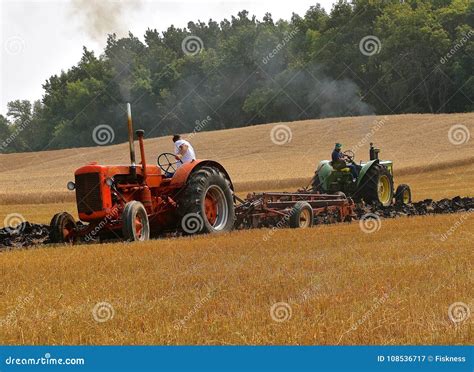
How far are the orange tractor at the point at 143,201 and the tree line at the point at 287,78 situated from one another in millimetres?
51405

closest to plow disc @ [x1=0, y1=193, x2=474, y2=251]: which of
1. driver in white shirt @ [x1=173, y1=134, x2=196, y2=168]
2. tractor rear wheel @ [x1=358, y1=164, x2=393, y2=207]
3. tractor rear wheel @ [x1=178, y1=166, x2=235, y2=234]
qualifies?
→ tractor rear wheel @ [x1=178, y1=166, x2=235, y2=234]

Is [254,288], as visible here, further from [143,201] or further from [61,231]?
[61,231]

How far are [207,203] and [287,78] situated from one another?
67.0 metres

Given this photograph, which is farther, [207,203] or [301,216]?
[301,216]

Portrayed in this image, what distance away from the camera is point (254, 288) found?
7.20 meters

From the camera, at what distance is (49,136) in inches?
3622

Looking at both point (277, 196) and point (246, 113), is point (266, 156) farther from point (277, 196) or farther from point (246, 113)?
point (246, 113)

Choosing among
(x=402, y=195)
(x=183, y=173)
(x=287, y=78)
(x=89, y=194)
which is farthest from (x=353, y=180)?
(x=287, y=78)

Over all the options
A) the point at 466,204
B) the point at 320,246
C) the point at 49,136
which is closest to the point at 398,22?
the point at 49,136

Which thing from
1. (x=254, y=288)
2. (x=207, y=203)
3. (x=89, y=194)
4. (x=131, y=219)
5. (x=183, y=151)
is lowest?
(x=254, y=288)

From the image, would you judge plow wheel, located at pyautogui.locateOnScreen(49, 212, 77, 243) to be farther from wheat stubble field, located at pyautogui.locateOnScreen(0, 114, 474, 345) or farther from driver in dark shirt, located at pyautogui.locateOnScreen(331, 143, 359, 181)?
driver in dark shirt, located at pyautogui.locateOnScreen(331, 143, 359, 181)

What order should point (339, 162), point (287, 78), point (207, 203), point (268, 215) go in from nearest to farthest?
point (207, 203) < point (268, 215) < point (339, 162) < point (287, 78)

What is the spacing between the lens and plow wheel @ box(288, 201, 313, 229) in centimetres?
1472

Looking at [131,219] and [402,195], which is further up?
[131,219]
